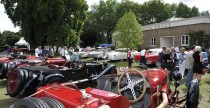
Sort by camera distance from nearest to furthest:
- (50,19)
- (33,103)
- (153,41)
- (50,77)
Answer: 1. (33,103)
2. (50,77)
3. (50,19)
4. (153,41)

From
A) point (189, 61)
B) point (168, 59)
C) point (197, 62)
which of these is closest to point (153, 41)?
point (168, 59)

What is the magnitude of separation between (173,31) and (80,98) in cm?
3281

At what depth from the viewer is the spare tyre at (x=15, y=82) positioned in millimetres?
7602

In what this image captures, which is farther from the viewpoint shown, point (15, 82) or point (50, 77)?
point (50, 77)

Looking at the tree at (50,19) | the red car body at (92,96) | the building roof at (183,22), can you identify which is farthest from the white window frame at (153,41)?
the red car body at (92,96)

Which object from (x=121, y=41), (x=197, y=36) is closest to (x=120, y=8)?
(x=121, y=41)

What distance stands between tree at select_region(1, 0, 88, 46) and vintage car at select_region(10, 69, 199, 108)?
27593mm

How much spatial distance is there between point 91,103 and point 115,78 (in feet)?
7.17

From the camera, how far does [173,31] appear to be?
116ft

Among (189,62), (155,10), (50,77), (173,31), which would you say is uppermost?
(155,10)

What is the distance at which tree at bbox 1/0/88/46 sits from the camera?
32.7 m

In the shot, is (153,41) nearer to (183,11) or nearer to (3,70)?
(3,70)

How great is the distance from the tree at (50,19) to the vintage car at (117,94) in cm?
2759

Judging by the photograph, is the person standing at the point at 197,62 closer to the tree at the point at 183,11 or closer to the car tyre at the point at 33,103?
the car tyre at the point at 33,103
